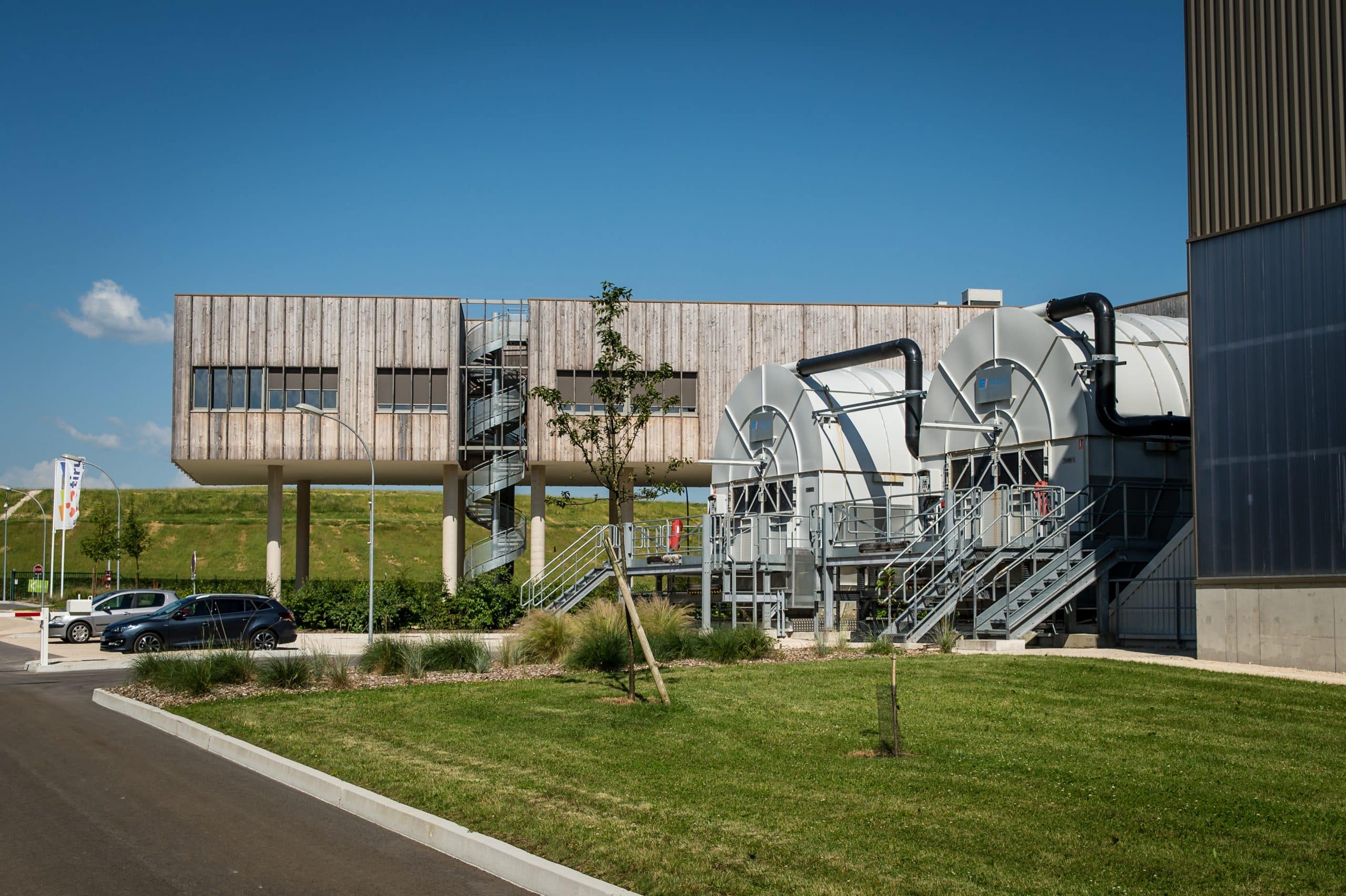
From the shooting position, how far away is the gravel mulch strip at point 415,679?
18.5 meters

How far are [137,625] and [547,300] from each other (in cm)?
1918

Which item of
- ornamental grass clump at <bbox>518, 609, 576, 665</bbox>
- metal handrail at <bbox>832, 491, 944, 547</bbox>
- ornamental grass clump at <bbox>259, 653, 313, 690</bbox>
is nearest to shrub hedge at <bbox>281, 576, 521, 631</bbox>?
metal handrail at <bbox>832, 491, 944, 547</bbox>

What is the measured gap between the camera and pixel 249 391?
44406 mm

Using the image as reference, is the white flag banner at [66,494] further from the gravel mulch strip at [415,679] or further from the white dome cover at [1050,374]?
the white dome cover at [1050,374]

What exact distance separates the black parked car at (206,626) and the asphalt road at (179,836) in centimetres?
1671

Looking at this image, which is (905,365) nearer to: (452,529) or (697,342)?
(697,342)

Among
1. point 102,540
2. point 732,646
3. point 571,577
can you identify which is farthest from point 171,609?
point 102,540

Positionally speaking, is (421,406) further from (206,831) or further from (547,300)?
(206,831)

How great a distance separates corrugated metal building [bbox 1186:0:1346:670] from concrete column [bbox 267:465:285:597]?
33989 millimetres

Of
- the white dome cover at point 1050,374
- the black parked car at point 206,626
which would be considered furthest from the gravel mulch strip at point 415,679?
the black parked car at point 206,626

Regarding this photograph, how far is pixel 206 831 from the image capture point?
9422mm

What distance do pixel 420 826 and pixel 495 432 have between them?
36793 millimetres

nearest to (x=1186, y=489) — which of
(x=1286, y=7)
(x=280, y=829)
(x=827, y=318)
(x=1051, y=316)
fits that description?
(x=1051, y=316)

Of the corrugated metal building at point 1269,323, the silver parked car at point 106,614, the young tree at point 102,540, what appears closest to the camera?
the corrugated metal building at point 1269,323
